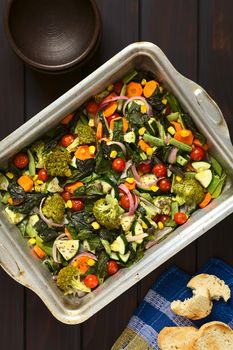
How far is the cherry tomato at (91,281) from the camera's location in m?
1.77

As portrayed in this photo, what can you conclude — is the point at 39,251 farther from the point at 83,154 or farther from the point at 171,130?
the point at 171,130

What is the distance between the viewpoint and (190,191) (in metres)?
1.73

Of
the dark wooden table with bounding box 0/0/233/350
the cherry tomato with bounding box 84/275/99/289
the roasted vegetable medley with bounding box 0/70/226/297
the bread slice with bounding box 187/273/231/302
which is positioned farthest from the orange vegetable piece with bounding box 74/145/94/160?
the bread slice with bounding box 187/273/231/302

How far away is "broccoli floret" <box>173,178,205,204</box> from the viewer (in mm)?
1729

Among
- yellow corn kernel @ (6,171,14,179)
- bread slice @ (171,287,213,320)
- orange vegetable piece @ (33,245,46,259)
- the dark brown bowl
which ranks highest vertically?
the dark brown bowl

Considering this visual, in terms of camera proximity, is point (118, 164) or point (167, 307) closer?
point (118, 164)

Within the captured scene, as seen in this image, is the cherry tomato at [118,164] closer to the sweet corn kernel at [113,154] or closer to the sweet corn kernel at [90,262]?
the sweet corn kernel at [113,154]

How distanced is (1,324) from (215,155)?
0.81 meters

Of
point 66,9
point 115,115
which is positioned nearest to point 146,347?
point 115,115

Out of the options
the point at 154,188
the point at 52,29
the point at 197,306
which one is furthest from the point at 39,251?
the point at 52,29

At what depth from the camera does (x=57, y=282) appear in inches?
69.2

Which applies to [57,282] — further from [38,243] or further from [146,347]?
[146,347]

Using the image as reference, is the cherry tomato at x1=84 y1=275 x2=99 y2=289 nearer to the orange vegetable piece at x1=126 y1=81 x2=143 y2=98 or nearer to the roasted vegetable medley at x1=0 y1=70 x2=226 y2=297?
the roasted vegetable medley at x1=0 y1=70 x2=226 y2=297

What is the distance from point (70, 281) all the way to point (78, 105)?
1.55ft
